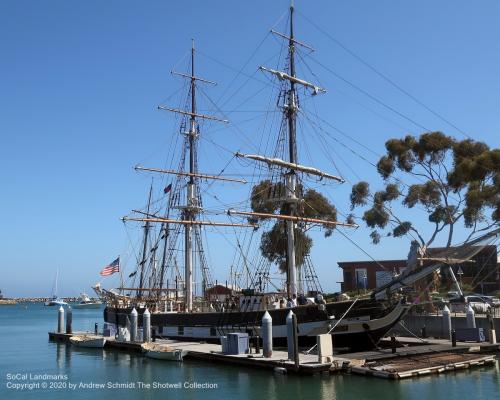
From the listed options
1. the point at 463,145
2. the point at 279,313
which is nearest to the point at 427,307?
the point at 463,145

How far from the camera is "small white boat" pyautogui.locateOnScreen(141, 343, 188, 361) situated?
2985 centimetres

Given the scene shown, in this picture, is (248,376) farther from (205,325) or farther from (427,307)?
(427,307)

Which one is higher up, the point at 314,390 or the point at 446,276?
the point at 446,276

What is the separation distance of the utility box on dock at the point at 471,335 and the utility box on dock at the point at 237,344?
12.6 meters

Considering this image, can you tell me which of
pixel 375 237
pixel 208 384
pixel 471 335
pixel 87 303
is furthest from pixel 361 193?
pixel 87 303

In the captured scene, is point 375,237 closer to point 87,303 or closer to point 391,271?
point 391,271

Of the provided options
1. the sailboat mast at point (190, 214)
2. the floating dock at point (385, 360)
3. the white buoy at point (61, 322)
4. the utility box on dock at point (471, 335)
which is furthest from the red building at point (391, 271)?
the white buoy at point (61, 322)

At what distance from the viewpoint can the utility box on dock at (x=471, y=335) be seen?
31141 millimetres

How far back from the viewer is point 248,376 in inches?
971

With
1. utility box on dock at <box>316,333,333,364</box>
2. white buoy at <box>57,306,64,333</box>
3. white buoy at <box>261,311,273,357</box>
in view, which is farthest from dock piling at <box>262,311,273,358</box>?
white buoy at <box>57,306,64,333</box>

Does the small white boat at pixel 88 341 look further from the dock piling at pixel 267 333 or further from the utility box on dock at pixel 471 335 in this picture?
the utility box on dock at pixel 471 335

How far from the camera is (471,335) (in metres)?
31.3

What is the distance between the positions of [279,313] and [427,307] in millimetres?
14733

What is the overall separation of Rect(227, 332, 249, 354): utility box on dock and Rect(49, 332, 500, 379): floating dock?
0.47 m
